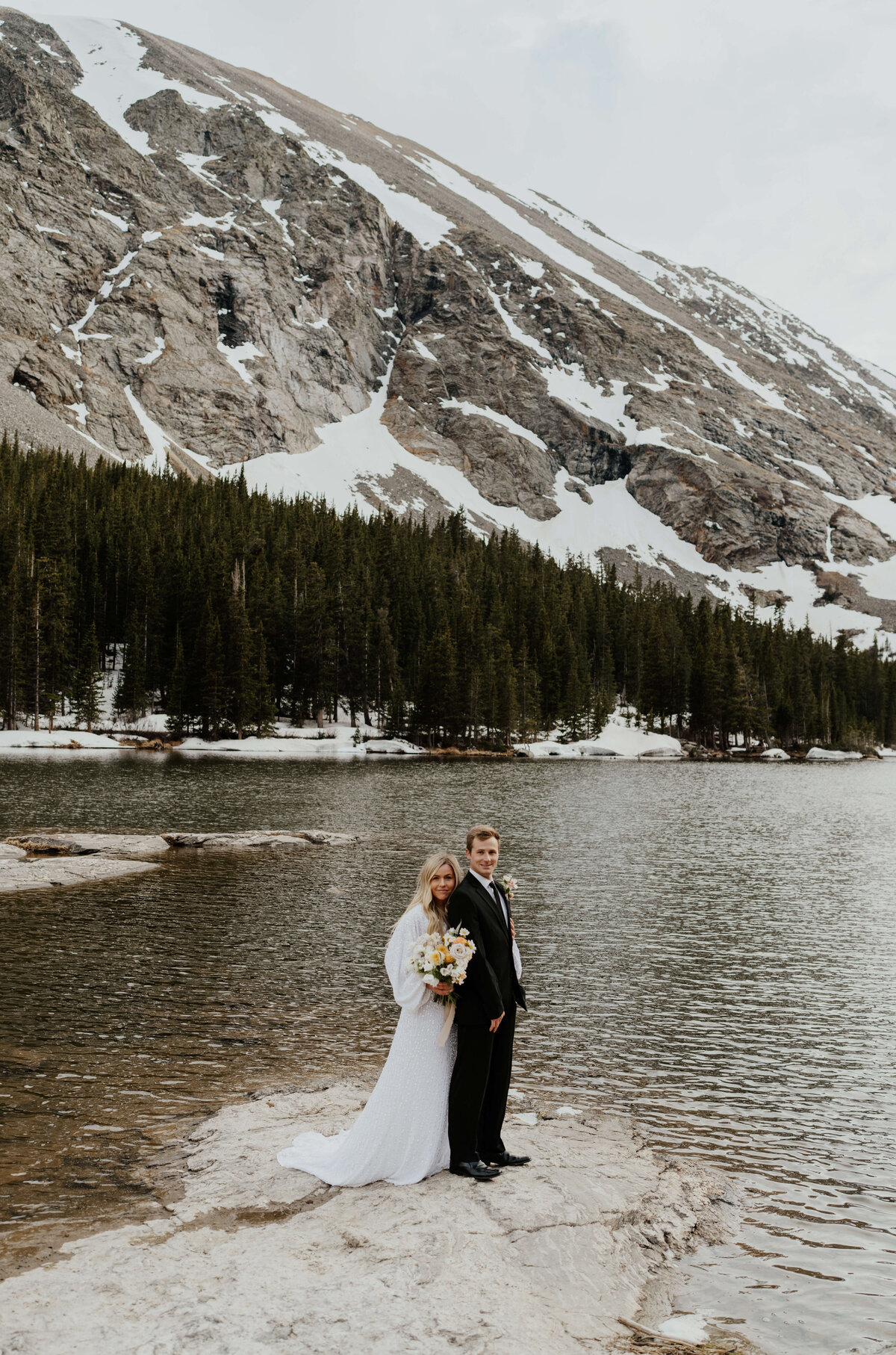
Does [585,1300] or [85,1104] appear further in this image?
[85,1104]

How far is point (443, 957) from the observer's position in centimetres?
689

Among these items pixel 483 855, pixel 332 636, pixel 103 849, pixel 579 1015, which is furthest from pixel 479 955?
pixel 332 636

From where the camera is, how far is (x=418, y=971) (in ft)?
22.8

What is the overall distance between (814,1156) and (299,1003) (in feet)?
25.1

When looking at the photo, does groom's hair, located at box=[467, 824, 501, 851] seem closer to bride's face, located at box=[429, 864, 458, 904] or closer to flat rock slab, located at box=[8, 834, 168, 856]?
bride's face, located at box=[429, 864, 458, 904]

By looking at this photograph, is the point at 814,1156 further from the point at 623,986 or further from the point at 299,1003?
the point at 299,1003

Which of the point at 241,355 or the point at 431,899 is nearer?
the point at 431,899

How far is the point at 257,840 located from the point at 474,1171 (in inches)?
881

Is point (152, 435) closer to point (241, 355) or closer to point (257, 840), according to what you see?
point (241, 355)

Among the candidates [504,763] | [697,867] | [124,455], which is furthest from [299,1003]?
→ [124,455]

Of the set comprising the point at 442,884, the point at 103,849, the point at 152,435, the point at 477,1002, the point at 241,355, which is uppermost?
the point at 241,355

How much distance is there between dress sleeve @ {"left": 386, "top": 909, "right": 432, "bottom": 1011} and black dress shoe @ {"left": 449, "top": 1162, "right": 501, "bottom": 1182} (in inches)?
51.6

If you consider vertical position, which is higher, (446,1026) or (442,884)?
(442,884)

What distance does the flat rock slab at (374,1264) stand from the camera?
193 inches
